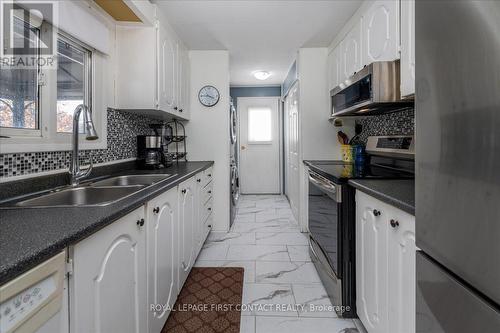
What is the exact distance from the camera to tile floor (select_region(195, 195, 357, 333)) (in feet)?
5.49

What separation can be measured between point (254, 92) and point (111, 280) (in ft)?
17.0

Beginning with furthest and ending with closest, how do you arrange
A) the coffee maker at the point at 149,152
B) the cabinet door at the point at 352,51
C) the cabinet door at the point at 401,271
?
1. the coffee maker at the point at 149,152
2. the cabinet door at the point at 352,51
3. the cabinet door at the point at 401,271

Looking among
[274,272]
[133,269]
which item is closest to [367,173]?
[274,272]

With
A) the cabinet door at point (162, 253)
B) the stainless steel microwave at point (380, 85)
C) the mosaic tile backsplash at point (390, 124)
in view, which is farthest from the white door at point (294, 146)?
the cabinet door at point (162, 253)

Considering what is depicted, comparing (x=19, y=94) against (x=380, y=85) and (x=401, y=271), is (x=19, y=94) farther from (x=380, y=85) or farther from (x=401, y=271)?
(x=380, y=85)

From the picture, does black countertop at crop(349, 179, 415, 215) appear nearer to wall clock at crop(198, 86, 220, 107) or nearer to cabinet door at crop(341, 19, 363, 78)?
cabinet door at crop(341, 19, 363, 78)

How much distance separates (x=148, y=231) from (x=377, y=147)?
204 cm

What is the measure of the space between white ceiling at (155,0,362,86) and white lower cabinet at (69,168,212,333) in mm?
1578

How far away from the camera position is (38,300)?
60cm

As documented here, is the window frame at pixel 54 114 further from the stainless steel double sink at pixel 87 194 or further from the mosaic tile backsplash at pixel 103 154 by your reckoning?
the stainless steel double sink at pixel 87 194

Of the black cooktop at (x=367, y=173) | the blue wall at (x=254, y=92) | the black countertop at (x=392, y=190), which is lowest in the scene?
the black countertop at (x=392, y=190)

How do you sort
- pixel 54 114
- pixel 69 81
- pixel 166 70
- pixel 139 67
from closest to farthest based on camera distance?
pixel 54 114 → pixel 69 81 → pixel 139 67 → pixel 166 70

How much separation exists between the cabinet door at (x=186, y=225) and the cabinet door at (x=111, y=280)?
0.65 m

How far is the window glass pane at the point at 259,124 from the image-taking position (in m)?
5.70
